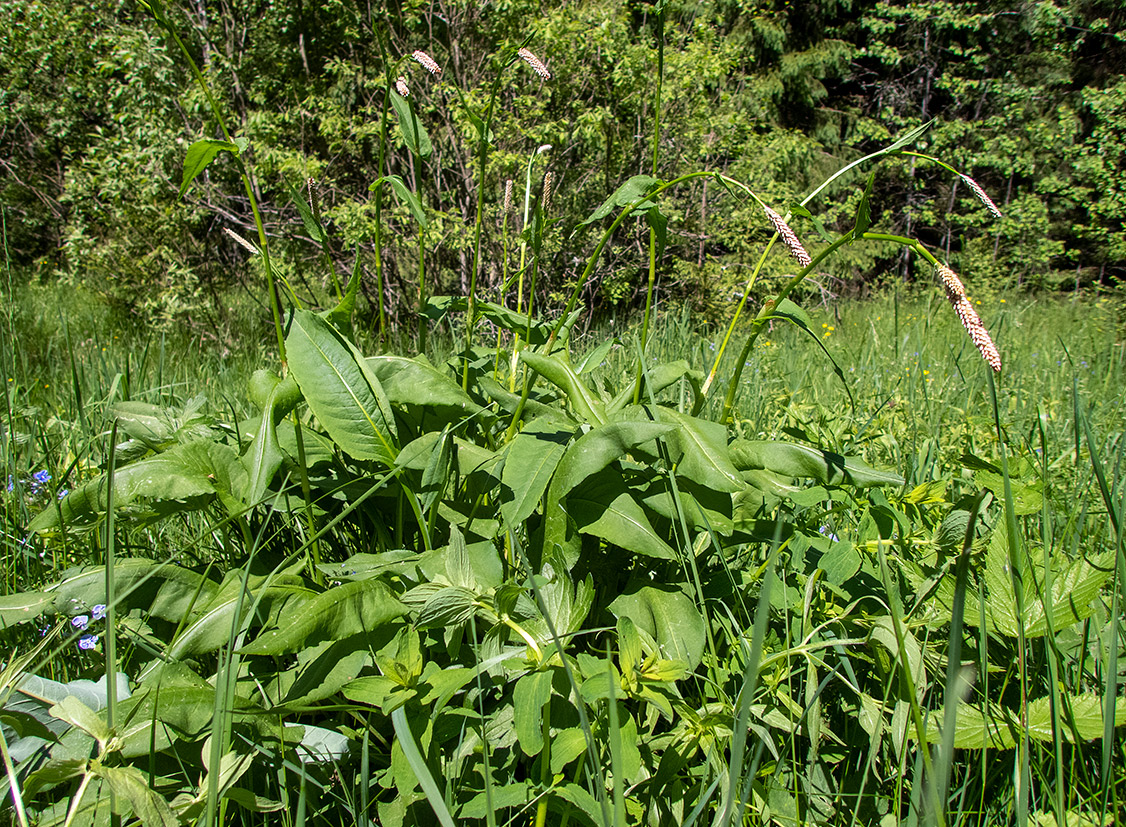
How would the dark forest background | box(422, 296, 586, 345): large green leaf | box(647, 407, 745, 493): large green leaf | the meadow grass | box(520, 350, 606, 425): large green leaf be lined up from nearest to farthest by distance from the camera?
the meadow grass
box(647, 407, 745, 493): large green leaf
box(520, 350, 606, 425): large green leaf
box(422, 296, 586, 345): large green leaf
the dark forest background

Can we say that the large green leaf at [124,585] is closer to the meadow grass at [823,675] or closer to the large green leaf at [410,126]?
the meadow grass at [823,675]

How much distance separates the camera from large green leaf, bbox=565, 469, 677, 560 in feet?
2.85

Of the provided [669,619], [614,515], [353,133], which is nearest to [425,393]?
[614,515]

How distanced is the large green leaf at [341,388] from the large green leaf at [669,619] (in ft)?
1.37

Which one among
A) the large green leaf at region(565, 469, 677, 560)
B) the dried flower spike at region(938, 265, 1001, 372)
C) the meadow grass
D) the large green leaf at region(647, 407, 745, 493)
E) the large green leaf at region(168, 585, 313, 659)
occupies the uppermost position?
the dried flower spike at region(938, 265, 1001, 372)

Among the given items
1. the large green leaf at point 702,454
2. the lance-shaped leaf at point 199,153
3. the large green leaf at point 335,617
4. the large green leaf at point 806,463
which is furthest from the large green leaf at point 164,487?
the large green leaf at point 806,463

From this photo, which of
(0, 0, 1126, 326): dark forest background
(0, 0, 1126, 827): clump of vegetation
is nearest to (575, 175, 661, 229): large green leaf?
(0, 0, 1126, 827): clump of vegetation

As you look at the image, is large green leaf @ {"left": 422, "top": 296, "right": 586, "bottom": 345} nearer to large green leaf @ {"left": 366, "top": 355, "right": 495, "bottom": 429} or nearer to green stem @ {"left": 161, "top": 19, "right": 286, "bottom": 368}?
large green leaf @ {"left": 366, "top": 355, "right": 495, "bottom": 429}

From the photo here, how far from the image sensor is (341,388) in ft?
3.34

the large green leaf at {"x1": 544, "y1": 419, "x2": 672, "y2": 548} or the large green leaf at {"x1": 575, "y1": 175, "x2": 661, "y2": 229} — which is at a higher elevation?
the large green leaf at {"x1": 575, "y1": 175, "x2": 661, "y2": 229}

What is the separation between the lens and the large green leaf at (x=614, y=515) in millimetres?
868

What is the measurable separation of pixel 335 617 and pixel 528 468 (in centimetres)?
31

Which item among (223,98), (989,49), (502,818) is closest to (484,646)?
(502,818)

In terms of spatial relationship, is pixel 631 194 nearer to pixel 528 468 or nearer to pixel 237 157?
pixel 528 468
